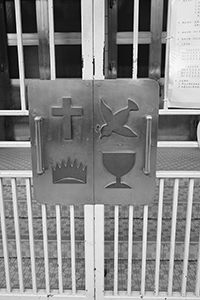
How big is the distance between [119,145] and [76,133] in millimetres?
206

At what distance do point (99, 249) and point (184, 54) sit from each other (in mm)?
1052

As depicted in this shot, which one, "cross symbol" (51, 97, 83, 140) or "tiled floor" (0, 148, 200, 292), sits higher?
"cross symbol" (51, 97, 83, 140)

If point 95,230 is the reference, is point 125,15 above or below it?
above

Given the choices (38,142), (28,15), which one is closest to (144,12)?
(28,15)

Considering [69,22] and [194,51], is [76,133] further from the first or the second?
[69,22]

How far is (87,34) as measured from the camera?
1159mm

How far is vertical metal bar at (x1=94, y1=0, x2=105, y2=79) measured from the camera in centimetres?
113

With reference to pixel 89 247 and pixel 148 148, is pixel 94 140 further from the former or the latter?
pixel 89 247

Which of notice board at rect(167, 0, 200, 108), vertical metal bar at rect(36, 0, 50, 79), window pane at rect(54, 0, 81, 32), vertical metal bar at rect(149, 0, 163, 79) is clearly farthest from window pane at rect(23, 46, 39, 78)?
notice board at rect(167, 0, 200, 108)

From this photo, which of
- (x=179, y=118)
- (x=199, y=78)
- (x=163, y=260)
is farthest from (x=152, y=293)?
(x=179, y=118)

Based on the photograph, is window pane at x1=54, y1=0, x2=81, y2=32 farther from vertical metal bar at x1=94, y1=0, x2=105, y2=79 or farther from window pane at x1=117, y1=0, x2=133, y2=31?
vertical metal bar at x1=94, y1=0, x2=105, y2=79

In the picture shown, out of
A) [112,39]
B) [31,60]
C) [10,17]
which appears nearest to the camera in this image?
[112,39]

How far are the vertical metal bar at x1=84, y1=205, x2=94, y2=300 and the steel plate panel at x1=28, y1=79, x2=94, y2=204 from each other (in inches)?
3.0

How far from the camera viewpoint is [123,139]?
1205 mm
